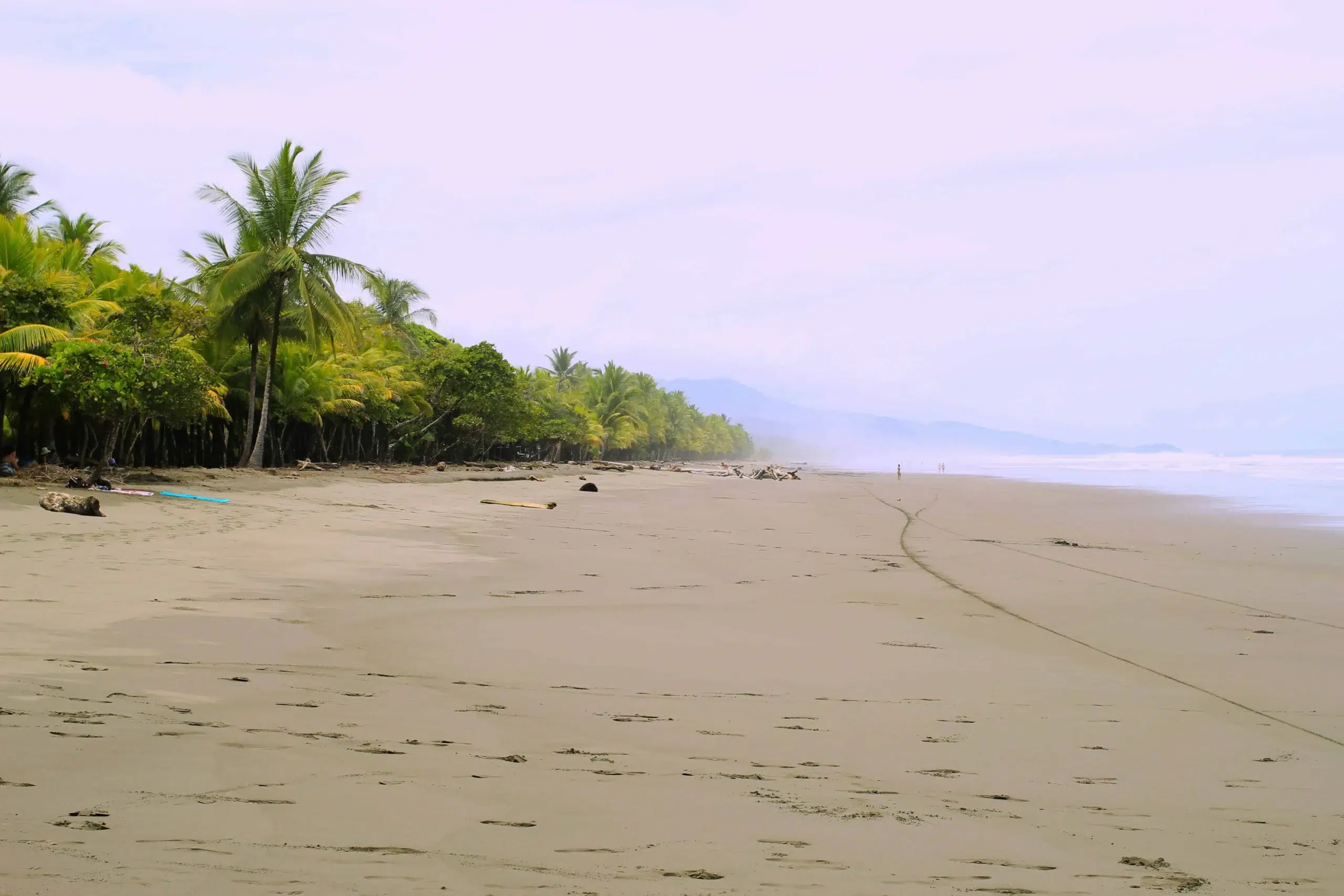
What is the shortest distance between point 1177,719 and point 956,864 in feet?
8.46

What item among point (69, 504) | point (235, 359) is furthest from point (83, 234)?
point (69, 504)

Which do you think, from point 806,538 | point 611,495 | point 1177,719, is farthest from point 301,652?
point 611,495

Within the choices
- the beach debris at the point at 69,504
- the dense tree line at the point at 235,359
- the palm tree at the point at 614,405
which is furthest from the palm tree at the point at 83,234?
the palm tree at the point at 614,405

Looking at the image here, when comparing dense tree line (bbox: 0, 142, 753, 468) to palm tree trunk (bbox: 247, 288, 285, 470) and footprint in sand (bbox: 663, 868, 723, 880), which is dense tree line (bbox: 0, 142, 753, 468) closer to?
palm tree trunk (bbox: 247, 288, 285, 470)

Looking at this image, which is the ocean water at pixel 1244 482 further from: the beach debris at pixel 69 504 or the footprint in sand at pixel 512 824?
the beach debris at pixel 69 504

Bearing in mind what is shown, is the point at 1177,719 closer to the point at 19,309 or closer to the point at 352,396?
the point at 19,309

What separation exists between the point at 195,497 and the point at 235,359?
15999mm

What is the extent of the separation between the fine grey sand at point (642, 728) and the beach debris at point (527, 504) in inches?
352

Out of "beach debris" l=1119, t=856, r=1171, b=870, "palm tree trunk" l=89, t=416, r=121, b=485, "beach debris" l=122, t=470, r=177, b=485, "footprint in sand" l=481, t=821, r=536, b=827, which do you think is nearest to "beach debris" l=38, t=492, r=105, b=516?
"palm tree trunk" l=89, t=416, r=121, b=485

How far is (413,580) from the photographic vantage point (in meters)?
8.84

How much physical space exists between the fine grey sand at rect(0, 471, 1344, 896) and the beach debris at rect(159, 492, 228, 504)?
564 cm

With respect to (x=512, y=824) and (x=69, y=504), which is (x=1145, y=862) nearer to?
(x=512, y=824)

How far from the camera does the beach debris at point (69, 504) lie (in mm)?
12141

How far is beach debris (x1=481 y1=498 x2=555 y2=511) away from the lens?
19.4 m
